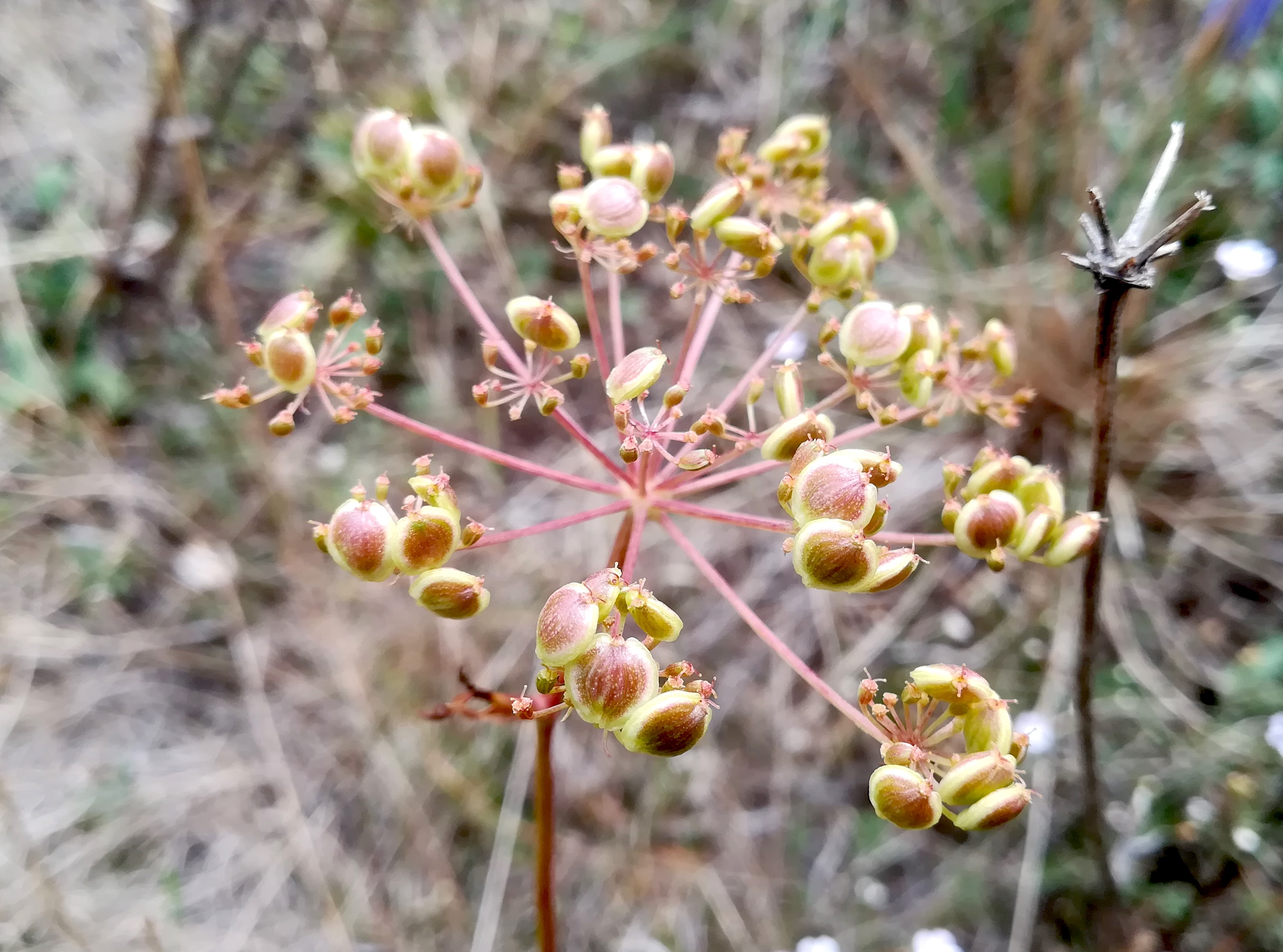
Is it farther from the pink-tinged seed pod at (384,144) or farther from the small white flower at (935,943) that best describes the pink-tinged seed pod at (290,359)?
the small white flower at (935,943)

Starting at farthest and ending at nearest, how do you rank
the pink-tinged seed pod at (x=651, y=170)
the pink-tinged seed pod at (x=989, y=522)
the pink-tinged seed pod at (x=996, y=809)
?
1. the pink-tinged seed pod at (x=651, y=170)
2. the pink-tinged seed pod at (x=989, y=522)
3. the pink-tinged seed pod at (x=996, y=809)

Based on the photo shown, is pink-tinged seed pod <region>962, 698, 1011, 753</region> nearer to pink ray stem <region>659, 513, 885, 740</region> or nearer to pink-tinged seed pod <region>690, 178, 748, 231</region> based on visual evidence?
pink ray stem <region>659, 513, 885, 740</region>

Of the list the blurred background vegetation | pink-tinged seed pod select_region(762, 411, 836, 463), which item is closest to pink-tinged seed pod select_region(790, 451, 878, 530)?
pink-tinged seed pod select_region(762, 411, 836, 463)

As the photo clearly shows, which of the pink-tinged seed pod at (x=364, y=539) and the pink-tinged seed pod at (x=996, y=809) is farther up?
the pink-tinged seed pod at (x=364, y=539)

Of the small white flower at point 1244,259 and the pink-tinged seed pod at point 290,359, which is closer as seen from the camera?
the pink-tinged seed pod at point 290,359

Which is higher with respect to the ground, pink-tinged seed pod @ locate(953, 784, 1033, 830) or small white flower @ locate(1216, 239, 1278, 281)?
small white flower @ locate(1216, 239, 1278, 281)

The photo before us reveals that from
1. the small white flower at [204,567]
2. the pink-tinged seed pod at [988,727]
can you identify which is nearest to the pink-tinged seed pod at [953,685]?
the pink-tinged seed pod at [988,727]

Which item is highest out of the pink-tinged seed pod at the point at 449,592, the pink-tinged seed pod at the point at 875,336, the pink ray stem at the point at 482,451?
the pink-tinged seed pod at the point at 875,336
